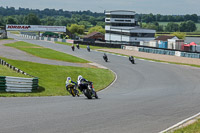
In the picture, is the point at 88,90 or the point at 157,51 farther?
the point at 157,51

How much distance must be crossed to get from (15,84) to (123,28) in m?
122

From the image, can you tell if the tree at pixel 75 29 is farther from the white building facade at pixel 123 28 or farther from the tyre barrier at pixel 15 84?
the tyre barrier at pixel 15 84

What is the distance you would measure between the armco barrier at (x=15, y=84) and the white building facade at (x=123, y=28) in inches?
4247

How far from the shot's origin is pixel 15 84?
2144 centimetres

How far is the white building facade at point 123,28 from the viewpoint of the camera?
425 feet

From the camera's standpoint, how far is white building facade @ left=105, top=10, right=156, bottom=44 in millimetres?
129500

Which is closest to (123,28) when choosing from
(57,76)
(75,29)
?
(75,29)

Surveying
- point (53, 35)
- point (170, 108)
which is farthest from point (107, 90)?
point (53, 35)

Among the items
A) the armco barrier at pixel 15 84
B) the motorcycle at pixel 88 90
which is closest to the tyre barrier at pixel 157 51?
the armco barrier at pixel 15 84

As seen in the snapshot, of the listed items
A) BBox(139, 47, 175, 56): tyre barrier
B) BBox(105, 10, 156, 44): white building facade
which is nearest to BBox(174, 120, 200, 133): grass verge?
BBox(139, 47, 175, 56): tyre barrier

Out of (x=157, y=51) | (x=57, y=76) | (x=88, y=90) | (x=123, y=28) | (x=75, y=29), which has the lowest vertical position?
(x=57, y=76)

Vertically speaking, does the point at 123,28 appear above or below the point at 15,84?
above

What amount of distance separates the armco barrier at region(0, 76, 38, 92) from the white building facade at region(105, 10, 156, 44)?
107884 millimetres

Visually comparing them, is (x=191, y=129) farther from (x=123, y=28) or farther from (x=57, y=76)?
(x=123, y=28)
